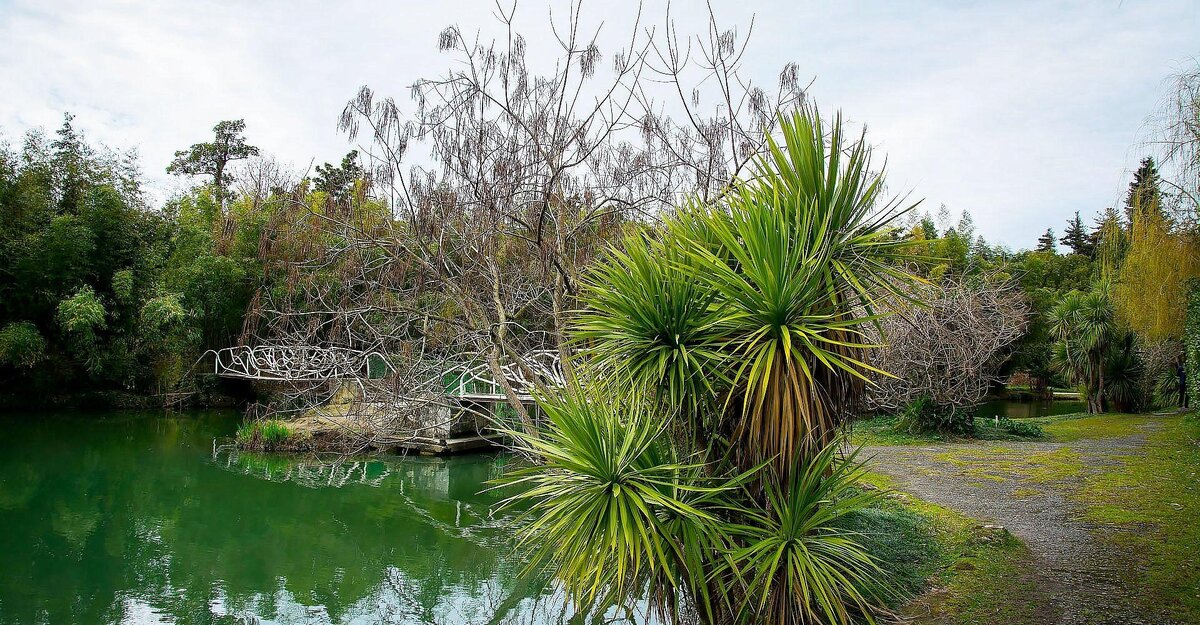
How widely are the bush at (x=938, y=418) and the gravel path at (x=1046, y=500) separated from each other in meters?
0.67

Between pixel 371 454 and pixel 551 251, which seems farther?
pixel 371 454

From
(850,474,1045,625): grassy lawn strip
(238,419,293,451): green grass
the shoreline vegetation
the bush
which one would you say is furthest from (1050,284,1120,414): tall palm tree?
(238,419,293,451): green grass

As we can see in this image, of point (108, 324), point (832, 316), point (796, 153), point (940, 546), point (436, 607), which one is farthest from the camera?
point (108, 324)

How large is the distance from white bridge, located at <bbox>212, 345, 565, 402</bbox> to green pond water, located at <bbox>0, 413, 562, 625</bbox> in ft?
4.42

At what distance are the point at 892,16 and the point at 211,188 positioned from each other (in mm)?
26205

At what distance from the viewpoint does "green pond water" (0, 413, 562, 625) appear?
6875 mm

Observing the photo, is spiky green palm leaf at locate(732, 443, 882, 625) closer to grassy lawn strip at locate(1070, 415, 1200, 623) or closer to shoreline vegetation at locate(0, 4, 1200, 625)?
shoreline vegetation at locate(0, 4, 1200, 625)

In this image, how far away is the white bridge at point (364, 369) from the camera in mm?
6911

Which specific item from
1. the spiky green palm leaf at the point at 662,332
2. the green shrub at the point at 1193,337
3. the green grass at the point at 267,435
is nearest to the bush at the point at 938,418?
the green shrub at the point at 1193,337

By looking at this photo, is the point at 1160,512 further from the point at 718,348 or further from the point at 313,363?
the point at 313,363

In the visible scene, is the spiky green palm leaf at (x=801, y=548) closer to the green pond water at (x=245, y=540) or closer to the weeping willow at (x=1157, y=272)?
the green pond water at (x=245, y=540)

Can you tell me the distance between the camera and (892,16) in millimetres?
7477

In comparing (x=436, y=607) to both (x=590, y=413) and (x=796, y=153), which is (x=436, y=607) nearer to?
(x=590, y=413)

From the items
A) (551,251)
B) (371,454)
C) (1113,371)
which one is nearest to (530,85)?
(551,251)
